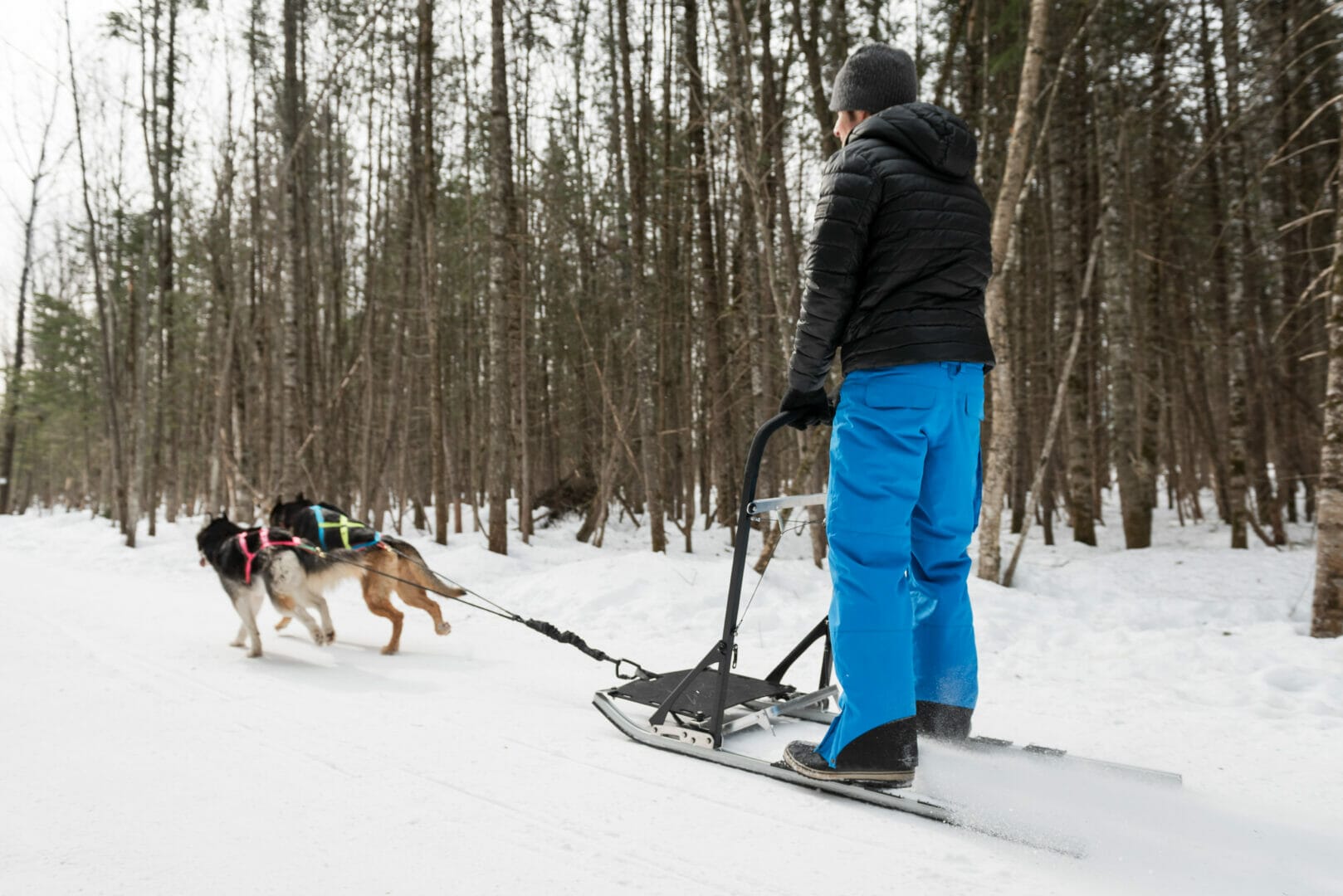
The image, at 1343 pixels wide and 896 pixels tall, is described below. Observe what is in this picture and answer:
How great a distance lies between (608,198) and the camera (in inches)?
691

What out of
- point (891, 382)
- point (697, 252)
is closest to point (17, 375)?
point (697, 252)

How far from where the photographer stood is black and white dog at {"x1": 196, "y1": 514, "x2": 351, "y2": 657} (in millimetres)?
5426

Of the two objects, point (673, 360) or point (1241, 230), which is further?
point (673, 360)

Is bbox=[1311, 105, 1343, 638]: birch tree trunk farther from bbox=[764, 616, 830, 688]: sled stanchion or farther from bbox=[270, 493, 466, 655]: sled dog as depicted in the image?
bbox=[270, 493, 466, 655]: sled dog

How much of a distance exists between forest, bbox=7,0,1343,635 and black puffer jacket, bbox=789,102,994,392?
13.2 feet

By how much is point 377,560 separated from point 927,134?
4613 mm

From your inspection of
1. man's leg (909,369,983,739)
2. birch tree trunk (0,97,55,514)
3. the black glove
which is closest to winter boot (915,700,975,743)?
man's leg (909,369,983,739)

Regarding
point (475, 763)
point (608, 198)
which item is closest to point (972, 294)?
point (475, 763)

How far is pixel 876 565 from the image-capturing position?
2.61 meters

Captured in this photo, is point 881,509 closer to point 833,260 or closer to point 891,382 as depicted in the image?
point 891,382

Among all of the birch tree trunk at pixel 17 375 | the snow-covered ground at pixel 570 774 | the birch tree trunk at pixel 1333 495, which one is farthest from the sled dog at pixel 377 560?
the birch tree trunk at pixel 17 375

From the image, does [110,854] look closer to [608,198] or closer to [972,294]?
[972,294]

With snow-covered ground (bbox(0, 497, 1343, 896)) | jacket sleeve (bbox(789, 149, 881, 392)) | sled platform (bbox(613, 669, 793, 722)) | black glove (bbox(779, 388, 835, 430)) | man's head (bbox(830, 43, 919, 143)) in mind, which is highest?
man's head (bbox(830, 43, 919, 143))

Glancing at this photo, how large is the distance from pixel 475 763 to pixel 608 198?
16103 mm
